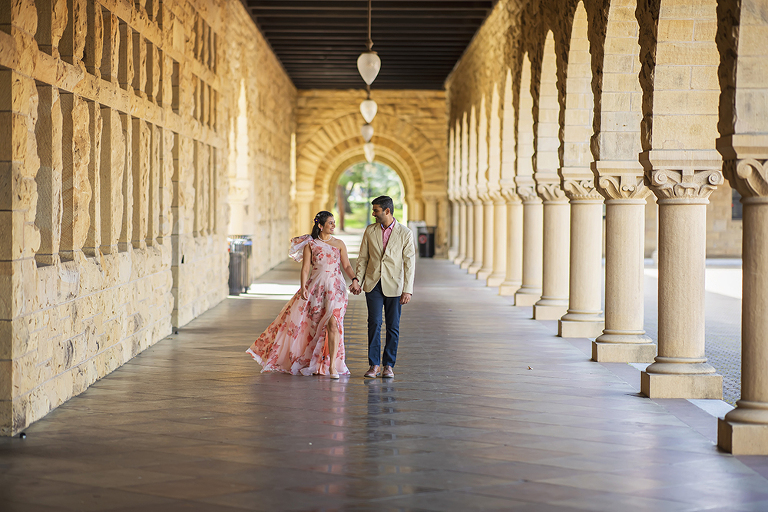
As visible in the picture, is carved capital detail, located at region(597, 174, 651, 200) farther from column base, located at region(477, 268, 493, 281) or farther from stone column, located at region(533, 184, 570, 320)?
column base, located at region(477, 268, 493, 281)

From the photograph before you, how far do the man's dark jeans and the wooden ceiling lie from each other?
30.8ft

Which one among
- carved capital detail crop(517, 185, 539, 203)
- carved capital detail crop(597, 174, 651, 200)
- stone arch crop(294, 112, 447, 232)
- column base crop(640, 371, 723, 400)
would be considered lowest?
column base crop(640, 371, 723, 400)

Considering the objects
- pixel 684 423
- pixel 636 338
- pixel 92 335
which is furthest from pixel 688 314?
pixel 92 335

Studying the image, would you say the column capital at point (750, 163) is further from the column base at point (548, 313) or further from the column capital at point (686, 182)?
the column base at point (548, 313)

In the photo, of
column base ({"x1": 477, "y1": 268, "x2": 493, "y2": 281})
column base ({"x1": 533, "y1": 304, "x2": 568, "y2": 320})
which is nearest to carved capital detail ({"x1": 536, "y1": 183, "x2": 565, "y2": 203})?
column base ({"x1": 533, "y1": 304, "x2": 568, "y2": 320})

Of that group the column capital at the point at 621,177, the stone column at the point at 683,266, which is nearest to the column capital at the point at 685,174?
the stone column at the point at 683,266

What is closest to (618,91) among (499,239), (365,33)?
(499,239)

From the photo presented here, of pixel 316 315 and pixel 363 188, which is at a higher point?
pixel 363 188

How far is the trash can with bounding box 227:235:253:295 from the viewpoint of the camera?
15.1 metres

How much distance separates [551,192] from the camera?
11695mm

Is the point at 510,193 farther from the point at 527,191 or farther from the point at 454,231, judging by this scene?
the point at 454,231

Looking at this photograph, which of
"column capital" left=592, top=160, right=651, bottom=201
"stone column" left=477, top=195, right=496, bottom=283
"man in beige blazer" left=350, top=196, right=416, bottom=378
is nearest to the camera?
"man in beige blazer" left=350, top=196, right=416, bottom=378

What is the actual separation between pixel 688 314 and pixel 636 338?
68.2 inches

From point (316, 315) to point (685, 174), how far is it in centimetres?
313
